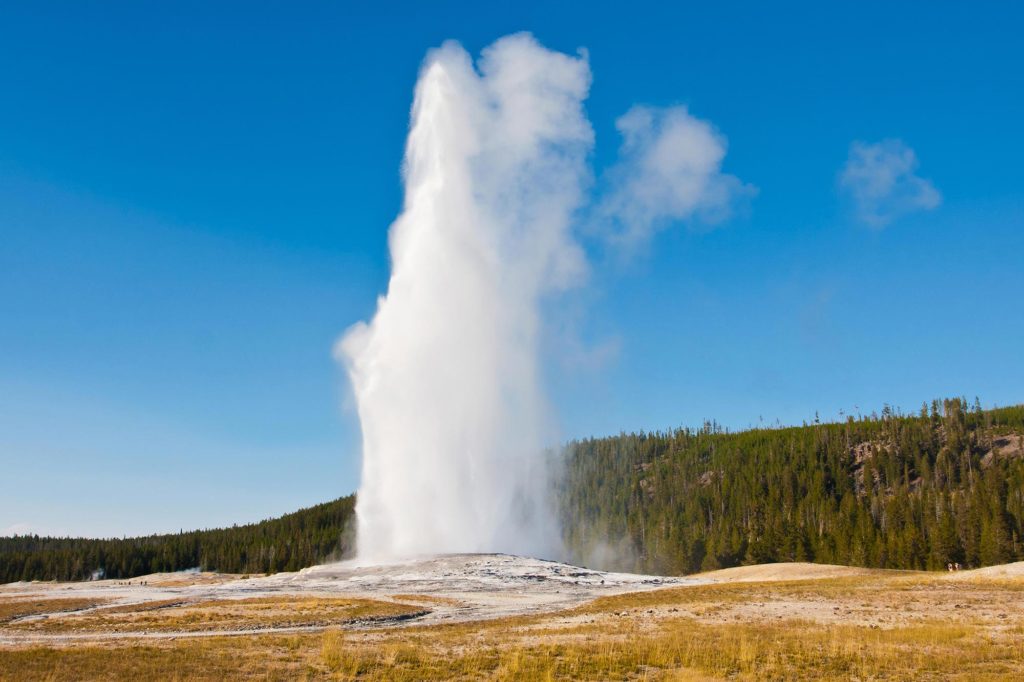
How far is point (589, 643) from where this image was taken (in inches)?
846

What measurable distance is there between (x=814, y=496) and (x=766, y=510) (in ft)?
34.7

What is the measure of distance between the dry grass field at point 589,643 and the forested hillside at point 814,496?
192 ft

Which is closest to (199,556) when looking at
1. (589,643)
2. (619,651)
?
(589,643)

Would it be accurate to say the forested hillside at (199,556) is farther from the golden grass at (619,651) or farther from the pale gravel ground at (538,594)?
the golden grass at (619,651)

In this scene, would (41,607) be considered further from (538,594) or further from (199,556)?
(199,556)

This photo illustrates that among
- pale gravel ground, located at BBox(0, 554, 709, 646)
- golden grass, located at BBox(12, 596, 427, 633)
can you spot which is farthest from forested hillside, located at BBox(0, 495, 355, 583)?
golden grass, located at BBox(12, 596, 427, 633)

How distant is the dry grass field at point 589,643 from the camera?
17.3 m

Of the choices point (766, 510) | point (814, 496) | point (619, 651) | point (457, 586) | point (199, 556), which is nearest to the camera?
point (619, 651)

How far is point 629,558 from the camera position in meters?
124

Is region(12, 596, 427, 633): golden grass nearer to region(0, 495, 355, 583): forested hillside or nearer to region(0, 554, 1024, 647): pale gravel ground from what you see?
region(0, 554, 1024, 647): pale gravel ground

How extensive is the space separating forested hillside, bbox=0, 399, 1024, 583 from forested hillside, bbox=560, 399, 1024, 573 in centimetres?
29

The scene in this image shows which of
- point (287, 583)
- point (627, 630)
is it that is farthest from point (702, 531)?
point (627, 630)

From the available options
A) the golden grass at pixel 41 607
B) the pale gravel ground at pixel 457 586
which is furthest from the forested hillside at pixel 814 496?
the golden grass at pixel 41 607

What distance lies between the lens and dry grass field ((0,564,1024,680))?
56.7 feet
